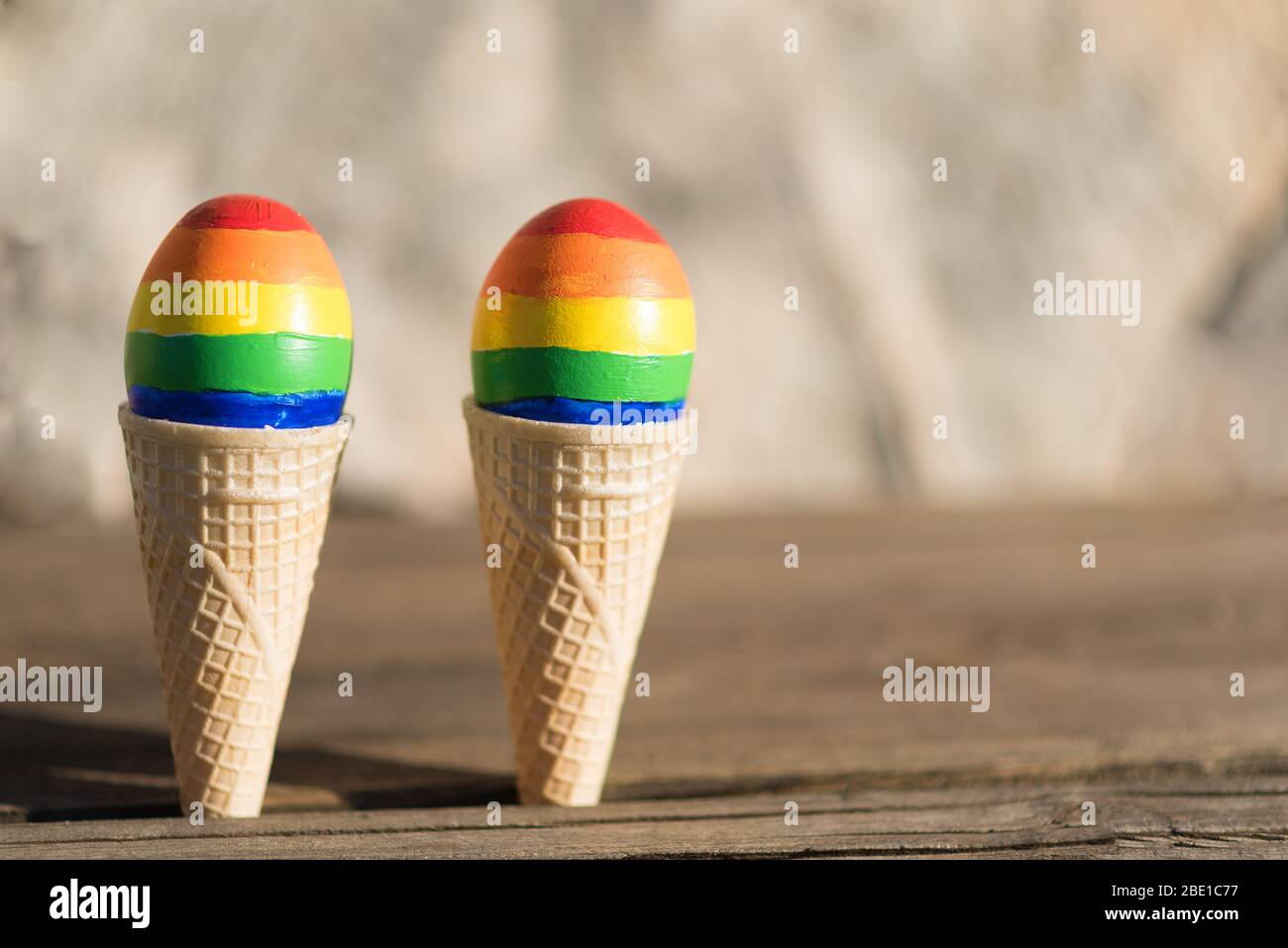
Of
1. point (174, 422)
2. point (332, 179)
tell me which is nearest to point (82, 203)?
point (332, 179)

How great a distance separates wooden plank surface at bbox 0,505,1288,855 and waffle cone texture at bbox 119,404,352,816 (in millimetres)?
89

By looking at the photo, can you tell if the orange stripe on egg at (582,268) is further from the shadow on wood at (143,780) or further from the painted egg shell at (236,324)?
the shadow on wood at (143,780)

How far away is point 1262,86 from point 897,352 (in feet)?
3.82

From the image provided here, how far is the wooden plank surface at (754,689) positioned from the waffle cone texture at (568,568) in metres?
0.10

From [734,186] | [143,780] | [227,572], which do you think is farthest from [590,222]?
[734,186]

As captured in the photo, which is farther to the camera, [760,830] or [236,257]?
[760,830]

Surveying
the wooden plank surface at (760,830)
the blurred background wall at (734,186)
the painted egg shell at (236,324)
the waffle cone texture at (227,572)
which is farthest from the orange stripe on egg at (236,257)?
the blurred background wall at (734,186)

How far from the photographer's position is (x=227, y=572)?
1.06m

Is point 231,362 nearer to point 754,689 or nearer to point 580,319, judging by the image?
point 580,319

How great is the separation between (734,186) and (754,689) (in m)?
1.62

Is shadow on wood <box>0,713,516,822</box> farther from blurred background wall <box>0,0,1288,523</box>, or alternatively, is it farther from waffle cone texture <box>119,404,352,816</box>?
blurred background wall <box>0,0,1288,523</box>

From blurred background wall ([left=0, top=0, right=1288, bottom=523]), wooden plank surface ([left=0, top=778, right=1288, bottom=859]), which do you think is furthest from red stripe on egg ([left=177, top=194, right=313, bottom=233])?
blurred background wall ([left=0, top=0, right=1288, bottom=523])

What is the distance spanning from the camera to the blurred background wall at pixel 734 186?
8.49ft
